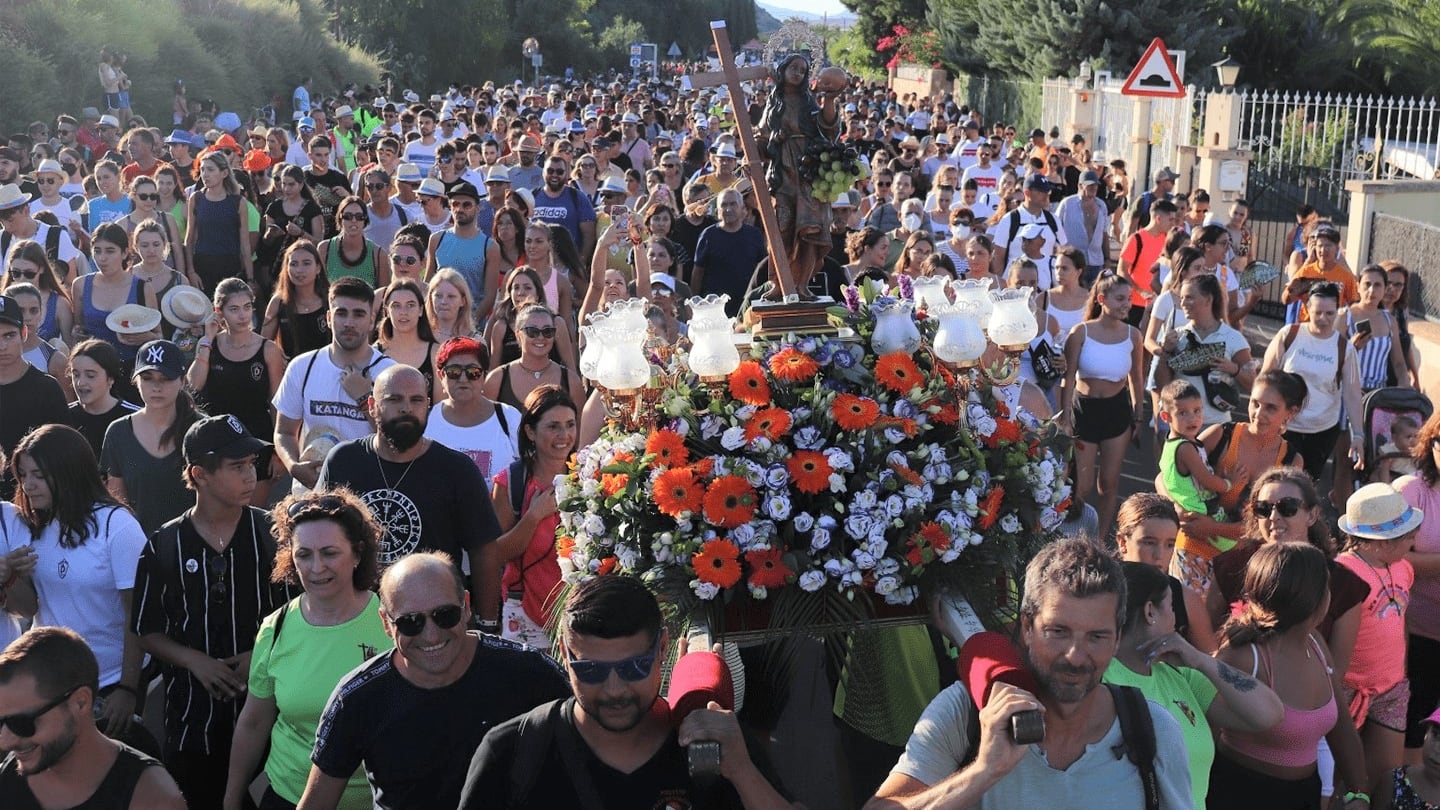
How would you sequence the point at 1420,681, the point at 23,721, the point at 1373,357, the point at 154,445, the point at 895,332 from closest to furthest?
1. the point at 23,721
2. the point at 895,332
3. the point at 1420,681
4. the point at 154,445
5. the point at 1373,357

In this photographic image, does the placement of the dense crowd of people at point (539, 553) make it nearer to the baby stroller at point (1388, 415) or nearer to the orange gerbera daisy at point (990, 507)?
the baby stroller at point (1388, 415)

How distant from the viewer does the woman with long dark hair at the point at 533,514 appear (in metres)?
5.99

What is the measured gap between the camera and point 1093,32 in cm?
3697

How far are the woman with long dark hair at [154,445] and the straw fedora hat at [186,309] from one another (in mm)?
2353

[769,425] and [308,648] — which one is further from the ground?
[769,425]

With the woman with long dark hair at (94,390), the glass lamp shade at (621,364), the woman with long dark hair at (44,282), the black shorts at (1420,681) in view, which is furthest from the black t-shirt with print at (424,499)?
the woman with long dark hair at (44,282)

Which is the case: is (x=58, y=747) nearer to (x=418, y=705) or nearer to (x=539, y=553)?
(x=418, y=705)

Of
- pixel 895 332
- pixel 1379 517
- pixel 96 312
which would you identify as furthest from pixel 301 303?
pixel 1379 517

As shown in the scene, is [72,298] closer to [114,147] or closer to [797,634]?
[797,634]

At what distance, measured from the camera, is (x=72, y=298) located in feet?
33.1

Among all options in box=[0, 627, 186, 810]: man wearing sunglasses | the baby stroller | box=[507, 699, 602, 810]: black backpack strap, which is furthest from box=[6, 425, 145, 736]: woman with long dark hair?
the baby stroller

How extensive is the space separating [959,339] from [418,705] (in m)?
1.81

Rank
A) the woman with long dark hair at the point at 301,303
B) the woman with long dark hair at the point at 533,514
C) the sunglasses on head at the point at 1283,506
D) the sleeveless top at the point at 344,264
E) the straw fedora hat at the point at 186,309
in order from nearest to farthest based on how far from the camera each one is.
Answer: the sunglasses on head at the point at 1283,506 < the woman with long dark hair at the point at 533,514 < the woman with long dark hair at the point at 301,303 < the straw fedora hat at the point at 186,309 < the sleeveless top at the point at 344,264

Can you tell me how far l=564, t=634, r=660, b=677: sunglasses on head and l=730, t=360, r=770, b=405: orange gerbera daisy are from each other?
3.40ft
